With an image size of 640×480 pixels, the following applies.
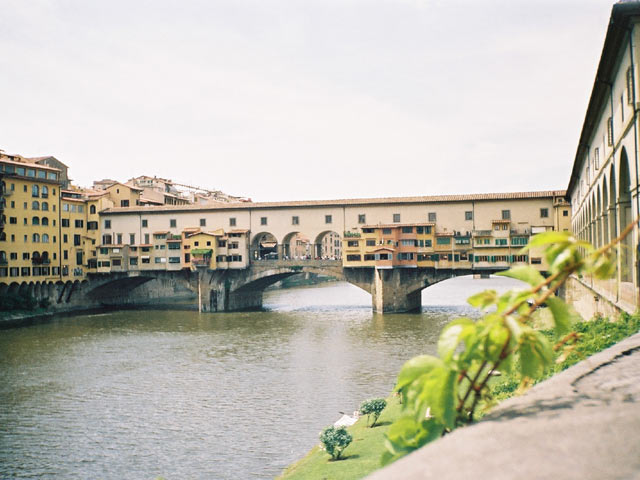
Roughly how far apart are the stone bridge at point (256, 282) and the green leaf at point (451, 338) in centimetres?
4174

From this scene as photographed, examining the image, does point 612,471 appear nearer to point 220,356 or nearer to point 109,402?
point 109,402

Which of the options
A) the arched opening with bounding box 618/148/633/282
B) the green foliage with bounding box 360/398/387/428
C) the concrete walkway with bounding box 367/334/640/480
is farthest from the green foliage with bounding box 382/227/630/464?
the green foliage with bounding box 360/398/387/428

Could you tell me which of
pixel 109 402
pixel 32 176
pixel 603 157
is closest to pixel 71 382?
pixel 109 402

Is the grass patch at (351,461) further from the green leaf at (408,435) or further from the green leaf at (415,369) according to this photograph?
the green leaf at (415,369)

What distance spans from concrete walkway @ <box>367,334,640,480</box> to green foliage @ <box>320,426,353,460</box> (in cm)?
1249

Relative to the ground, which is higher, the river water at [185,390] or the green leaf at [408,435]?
the green leaf at [408,435]

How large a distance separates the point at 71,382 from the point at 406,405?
24.3 meters

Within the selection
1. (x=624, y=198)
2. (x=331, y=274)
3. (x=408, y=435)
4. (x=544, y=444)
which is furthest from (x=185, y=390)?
(x=331, y=274)

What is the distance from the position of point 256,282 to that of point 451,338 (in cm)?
4942

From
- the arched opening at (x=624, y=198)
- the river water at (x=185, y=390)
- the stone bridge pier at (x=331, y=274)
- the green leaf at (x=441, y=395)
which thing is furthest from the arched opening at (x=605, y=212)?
the stone bridge pier at (x=331, y=274)

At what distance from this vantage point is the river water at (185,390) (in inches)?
604

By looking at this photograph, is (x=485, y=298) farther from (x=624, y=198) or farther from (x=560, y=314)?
(x=624, y=198)

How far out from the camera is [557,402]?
1.78m

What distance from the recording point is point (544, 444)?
144 centimetres
